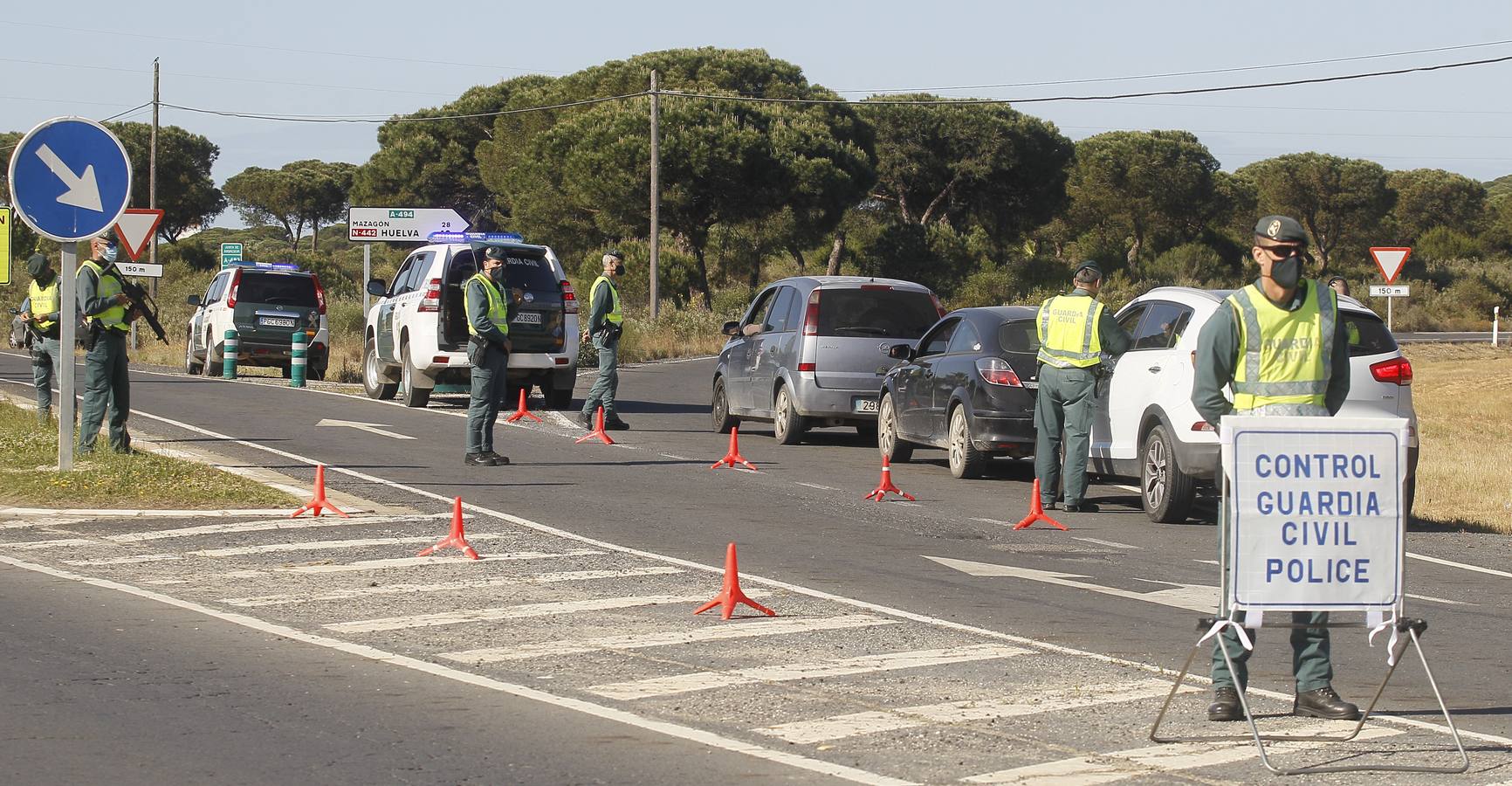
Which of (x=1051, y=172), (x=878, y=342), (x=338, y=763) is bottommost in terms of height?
(x=338, y=763)

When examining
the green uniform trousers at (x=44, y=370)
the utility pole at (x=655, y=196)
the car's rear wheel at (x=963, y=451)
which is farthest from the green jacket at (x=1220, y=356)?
the utility pole at (x=655, y=196)

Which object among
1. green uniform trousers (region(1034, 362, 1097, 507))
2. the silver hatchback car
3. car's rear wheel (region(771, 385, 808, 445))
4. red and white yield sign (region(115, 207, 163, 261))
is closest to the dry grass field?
green uniform trousers (region(1034, 362, 1097, 507))

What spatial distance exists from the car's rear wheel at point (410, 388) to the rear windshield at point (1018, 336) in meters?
9.22

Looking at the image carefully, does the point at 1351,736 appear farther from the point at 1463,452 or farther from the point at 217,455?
the point at 1463,452

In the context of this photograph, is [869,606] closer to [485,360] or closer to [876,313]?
[485,360]

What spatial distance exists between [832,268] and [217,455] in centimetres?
5172

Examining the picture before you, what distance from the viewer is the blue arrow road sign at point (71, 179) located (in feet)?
43.3

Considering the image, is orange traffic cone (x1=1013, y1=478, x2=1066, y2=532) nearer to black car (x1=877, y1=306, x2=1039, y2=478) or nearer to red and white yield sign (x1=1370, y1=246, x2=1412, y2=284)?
black car (x1=877, y1=306, x2=1039, y2=478)

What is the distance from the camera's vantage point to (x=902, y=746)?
6320 mm

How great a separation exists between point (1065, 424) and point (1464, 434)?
42.5 ft

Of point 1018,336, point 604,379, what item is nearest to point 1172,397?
point 1018,336

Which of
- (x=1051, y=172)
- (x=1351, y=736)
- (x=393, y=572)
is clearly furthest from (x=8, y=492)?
(x=1051, y=172)

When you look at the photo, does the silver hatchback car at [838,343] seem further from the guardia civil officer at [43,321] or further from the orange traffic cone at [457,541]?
the orange traffic cone at [457,541]

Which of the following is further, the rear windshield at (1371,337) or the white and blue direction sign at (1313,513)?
the rear windshield at (1371,337)
